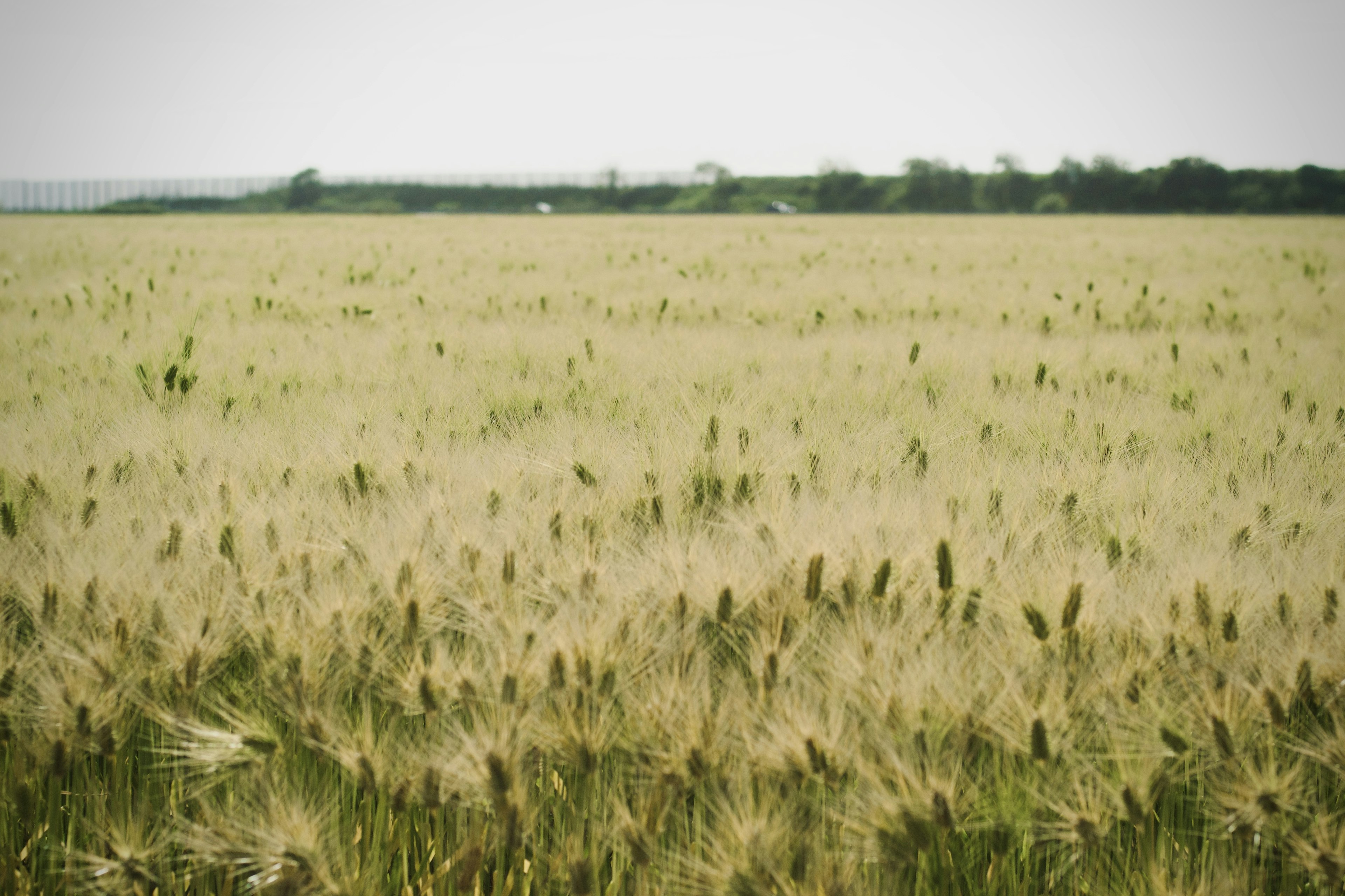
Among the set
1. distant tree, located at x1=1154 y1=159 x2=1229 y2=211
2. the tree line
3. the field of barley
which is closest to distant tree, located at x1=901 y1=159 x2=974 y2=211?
the tree line

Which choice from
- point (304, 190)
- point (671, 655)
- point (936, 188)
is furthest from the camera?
point (304, 190)

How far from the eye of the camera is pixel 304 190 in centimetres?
6069

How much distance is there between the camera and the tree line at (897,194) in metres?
45.1

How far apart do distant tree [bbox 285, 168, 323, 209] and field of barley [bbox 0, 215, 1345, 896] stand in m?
64.0

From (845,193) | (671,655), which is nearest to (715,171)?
(845,193)

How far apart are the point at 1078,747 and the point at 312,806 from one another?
113 centimetres

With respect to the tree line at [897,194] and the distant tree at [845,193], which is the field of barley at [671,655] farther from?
the distant tree at [845,193]

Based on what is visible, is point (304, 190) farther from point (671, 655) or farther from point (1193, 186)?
point (671, 655)

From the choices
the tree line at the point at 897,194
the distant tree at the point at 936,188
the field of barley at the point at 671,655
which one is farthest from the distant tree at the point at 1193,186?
the field of barley at the point at 671,655

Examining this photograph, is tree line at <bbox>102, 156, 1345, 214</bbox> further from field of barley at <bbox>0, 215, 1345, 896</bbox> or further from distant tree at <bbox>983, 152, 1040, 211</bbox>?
field of barley at <bbox>0, 215, 1345, 896</bbox>

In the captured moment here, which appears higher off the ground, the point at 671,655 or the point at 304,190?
the point at 304,190

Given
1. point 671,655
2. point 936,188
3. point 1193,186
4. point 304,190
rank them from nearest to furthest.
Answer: point 671,655, point 1193,186, point 936,188, point 304,190

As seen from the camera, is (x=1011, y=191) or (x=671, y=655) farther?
(x=1011, y=191)

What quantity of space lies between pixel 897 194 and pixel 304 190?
4561 centimetres
